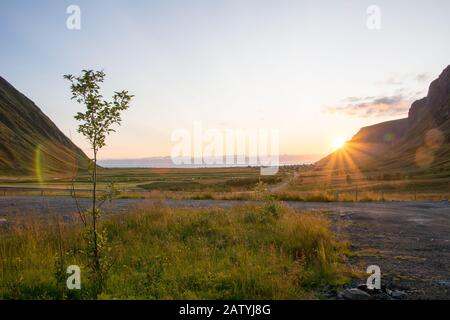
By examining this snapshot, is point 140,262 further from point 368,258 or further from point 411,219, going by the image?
point 411,219

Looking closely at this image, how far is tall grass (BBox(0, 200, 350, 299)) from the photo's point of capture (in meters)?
6.83

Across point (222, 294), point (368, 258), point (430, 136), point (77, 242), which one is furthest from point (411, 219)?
point (430, 136)

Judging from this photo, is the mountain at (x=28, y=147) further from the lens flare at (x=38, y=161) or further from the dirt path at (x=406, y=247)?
the dirt path at (x=406, y=247)

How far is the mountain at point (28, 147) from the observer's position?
142 m

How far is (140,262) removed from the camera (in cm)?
873

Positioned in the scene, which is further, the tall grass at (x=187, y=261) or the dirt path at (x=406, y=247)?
the dirt path at (x=406, y=247)

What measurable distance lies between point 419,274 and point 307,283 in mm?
2842

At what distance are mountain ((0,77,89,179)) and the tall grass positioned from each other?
4966 inches

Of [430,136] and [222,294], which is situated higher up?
[430,136]

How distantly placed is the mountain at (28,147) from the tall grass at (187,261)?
126 metres

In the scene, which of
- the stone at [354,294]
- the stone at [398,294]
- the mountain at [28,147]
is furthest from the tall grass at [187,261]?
the mountain at [28,147]

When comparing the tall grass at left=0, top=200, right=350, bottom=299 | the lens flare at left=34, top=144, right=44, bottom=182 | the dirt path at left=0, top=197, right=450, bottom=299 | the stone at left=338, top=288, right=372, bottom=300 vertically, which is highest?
the lens flare at left=34, top=144, right=44, bottom=182

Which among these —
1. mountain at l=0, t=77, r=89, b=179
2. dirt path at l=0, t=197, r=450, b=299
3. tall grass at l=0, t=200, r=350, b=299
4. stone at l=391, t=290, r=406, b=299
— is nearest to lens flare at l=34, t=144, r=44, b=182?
mountain at l=0, t=77, r=89, b=179

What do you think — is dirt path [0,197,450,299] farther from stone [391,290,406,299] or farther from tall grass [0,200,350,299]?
tall grass [0,200,350,299]
